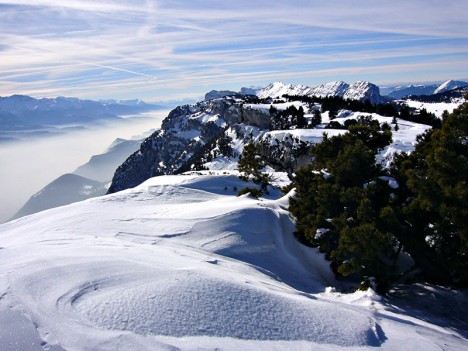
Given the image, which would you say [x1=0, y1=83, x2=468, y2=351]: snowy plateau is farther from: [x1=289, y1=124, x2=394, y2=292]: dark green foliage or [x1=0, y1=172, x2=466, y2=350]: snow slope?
[x1=289, y1=124, x2=394, y2=292]: dark green foliage

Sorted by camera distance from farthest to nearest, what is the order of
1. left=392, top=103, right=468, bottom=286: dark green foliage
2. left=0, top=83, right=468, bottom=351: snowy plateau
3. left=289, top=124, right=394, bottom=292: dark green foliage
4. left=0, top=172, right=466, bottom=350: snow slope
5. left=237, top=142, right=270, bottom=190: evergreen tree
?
1. left=237, top=142, right=270, bottom=190: evergreen tree
2. left=289, top=124, right=394, bottom=292: dark green foliage
3. left=392, top=103, right=468, bottom=286: dark green foliage
4. left=0, top=83, right=468, bottom=351: snowy plateau
5. left=0, top=172, right=466, bottom=350: snow slope

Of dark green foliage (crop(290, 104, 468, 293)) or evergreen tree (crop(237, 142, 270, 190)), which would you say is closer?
dark green foliage (crop(290, 104, 468, 293))

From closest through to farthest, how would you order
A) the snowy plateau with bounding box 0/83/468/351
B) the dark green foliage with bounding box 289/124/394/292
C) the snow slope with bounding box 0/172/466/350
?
the snow slope with bounding box 0/172/466/350, the snowy plateau with bounding box 0/83/468/351, the dark green foliage with bounding box 289/124/394/292

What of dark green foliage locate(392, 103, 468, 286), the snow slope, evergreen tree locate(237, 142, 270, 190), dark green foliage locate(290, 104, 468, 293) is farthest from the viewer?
evergreen tree locate(237, 142, 270, 190)

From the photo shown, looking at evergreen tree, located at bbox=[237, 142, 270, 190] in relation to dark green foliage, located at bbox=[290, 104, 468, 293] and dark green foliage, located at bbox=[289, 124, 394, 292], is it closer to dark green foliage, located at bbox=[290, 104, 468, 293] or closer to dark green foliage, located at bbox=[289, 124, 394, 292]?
dark green foliage, located at bbox=[289, 124, 394, 292]

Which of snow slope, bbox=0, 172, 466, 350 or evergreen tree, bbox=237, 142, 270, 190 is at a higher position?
snow slope, bbox=0, 172, 466, 350

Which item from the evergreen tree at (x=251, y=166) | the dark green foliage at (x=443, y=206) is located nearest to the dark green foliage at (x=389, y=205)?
the dark green foliage at (x=443, y=206)

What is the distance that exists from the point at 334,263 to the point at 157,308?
651 inches

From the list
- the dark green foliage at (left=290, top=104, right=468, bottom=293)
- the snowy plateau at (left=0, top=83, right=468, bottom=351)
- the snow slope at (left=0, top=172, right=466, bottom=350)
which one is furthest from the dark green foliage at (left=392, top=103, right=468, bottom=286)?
the snow slope at (left=0, top=172, right=466, bottom=350)

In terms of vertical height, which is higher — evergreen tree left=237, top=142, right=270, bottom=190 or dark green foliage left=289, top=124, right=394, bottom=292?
dark green foliage left=289, top=124, right=394, bottom=292

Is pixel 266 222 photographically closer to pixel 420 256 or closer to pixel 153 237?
pixel 153 237

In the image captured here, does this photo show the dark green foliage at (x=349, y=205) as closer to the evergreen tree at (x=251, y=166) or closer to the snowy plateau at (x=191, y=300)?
the snowy plateau at (x=191, y=300)

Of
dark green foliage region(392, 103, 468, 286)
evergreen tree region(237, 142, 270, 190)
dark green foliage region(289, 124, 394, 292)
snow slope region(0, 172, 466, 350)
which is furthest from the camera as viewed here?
evergreen tree region(237, 142, 270, 190)

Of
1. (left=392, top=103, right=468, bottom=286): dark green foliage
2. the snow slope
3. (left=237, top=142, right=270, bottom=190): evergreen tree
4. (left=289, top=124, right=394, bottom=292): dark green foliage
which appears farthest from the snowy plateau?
(left=237, top=142, right=270, bottom=190): evergreen tree
